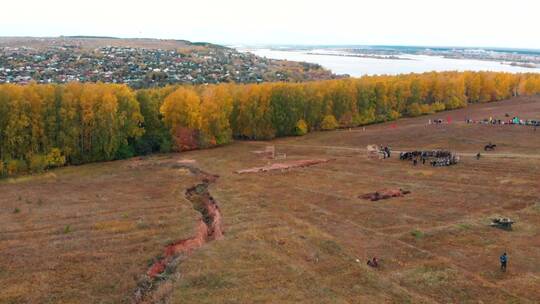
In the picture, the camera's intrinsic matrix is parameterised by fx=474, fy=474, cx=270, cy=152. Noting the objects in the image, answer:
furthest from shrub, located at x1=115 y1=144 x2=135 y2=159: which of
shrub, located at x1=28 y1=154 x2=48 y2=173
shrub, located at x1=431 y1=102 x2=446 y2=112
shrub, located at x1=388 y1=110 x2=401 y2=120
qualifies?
shrub, located at x1=431 y1=102 x2=446 y2=112

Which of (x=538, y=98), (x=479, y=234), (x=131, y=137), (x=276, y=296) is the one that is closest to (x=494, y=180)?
(x=479, y=234)

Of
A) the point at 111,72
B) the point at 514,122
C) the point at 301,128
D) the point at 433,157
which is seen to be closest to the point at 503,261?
the point at 433,157

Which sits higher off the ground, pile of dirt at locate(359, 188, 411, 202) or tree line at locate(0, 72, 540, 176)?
tree line at locate(0, 72, 540, 176)

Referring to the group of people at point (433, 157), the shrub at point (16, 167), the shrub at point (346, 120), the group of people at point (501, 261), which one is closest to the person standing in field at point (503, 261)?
the group of people at point (501, 261)

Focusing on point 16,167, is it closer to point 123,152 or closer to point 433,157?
point 123,152

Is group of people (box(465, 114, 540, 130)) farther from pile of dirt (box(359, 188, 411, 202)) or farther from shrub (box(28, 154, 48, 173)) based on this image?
shrub (box(28, 154, 48, 173))
